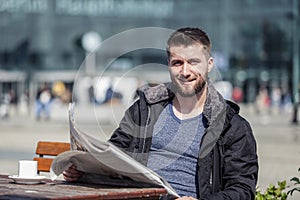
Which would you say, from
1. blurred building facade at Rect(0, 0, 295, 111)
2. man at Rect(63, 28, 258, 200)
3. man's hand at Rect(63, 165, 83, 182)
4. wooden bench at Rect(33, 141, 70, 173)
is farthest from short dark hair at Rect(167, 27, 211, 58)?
blurred building facade at Rect(0, 0, 295, 111)

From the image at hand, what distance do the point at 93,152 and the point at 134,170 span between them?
0.20m

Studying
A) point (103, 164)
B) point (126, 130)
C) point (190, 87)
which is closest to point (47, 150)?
point (126, 130)

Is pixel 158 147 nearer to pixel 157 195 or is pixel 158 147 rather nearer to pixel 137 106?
pixel 137 106

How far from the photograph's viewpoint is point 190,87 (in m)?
4.75

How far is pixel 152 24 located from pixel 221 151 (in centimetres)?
7853

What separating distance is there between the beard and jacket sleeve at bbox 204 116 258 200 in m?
0.24

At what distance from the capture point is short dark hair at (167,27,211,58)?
4723mm

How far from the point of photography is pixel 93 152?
161 inches

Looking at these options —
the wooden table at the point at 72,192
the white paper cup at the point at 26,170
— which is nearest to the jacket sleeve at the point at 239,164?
the wooden table at the point at 72,192

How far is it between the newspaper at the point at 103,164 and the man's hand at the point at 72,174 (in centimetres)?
3

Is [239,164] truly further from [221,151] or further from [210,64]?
[210,64]

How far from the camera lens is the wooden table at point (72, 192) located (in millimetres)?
4012

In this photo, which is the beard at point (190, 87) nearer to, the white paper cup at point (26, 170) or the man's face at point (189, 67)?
the man's face at point (189, 67)

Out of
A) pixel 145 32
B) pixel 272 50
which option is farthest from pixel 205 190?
pixel 272 50
